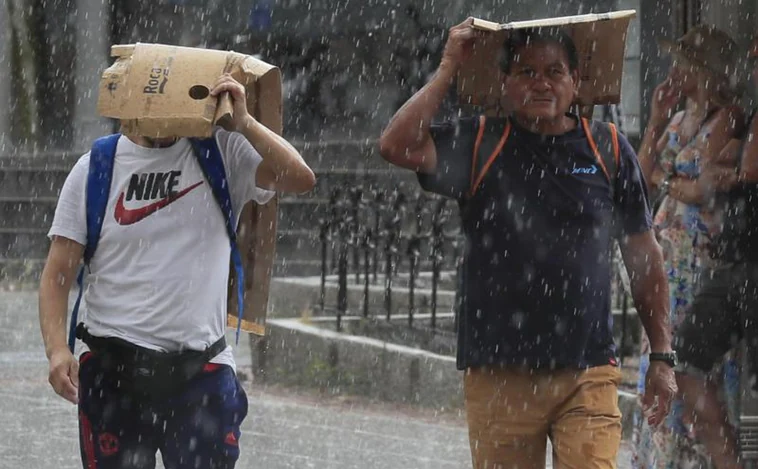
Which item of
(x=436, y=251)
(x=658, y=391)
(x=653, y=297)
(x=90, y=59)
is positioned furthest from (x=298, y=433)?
(x=90, y=59)

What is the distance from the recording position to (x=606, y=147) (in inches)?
191

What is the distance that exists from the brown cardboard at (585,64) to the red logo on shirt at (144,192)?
991 mm

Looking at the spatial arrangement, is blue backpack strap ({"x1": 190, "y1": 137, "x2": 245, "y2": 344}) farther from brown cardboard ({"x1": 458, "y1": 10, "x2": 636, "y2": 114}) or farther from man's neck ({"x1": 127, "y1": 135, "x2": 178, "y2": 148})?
brown cardboard ({"x1": 458, "y1": 10, "x2": 636, "y2": 114})

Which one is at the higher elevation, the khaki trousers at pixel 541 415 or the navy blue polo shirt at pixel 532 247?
the navy blue polo shirt at pixel 532 247

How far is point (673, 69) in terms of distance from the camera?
698cm

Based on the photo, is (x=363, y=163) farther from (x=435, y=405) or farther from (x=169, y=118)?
(x=169, y=118)

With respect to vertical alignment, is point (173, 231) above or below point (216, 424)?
above

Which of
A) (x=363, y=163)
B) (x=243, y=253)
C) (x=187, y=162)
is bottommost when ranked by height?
(x=363, y=163)

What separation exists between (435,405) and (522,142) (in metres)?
6.05

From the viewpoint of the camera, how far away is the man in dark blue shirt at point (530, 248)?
15.5 ft

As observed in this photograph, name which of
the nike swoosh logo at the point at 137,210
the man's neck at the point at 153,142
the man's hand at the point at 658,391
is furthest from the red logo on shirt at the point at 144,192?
the man's hand at the point at 658,391

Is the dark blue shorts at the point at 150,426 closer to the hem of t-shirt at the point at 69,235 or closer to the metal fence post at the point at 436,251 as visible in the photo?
the hem of t-shirt at the point at 69,235

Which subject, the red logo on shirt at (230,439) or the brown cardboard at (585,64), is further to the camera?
the brown cardboard at (585,64)

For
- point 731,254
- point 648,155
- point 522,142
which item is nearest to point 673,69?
point 648,155
